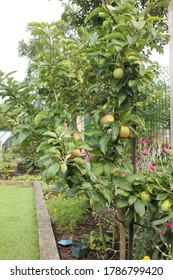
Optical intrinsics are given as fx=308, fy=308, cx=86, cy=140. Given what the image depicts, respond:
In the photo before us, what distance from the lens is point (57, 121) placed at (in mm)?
1780

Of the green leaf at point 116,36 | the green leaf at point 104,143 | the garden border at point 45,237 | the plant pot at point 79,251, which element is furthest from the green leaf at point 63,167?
the plant pot at point 79,251

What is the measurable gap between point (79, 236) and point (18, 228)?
39.7 inches

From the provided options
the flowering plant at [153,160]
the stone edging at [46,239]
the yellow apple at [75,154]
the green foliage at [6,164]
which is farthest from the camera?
the green foliage at [6,164]

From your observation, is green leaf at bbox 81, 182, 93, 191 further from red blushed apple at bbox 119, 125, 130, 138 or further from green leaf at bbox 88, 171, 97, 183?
red blushed apple at bbox 119, 125, 130, 138

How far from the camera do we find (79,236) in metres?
3.05

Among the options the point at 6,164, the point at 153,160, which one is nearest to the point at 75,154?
the point at 153,160

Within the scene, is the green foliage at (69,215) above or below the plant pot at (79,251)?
above

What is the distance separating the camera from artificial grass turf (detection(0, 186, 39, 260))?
9.37 feet

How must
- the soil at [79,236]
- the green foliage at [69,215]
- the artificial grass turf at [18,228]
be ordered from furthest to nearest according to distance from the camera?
the green foliage at [69,215]
the artificial grass turf at [18,228]
the soil at [79,236]

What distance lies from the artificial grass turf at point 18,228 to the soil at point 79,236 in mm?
240

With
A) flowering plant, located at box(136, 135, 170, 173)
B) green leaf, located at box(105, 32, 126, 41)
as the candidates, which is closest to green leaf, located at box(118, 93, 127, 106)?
green leaf, located at box(105, 32, 126, 41)

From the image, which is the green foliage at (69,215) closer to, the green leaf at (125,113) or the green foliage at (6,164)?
the green leaf at (125,113)

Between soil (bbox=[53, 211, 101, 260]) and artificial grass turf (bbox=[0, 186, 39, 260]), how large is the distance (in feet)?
0.79

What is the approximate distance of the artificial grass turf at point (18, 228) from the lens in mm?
2857
